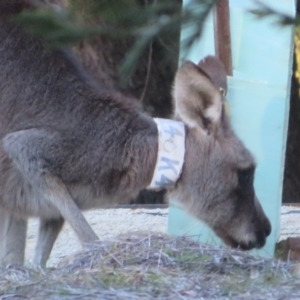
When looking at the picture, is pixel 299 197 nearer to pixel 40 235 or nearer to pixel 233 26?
pixel 233 26

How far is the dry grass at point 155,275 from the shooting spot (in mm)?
3756

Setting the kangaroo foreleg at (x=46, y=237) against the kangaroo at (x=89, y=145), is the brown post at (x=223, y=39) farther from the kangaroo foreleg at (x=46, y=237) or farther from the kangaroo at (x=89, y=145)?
the kangaroo foreleg at (x=46, y=237)

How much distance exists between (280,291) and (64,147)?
1.71 m

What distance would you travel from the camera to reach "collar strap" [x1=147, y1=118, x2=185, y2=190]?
16.9 ft

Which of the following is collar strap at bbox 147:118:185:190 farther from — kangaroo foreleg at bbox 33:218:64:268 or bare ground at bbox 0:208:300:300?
kangaroo foreleg at bbox 33:218:64:268

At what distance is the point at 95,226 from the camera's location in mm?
7031

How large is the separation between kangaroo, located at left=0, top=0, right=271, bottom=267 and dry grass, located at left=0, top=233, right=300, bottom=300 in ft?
1.91

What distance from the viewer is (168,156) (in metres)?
5.21

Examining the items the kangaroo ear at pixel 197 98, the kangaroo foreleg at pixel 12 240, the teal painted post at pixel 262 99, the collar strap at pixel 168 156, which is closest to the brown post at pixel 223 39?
the teal painted post at pixel 262 99

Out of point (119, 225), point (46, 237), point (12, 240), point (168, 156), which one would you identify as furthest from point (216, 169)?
point (119, 225)

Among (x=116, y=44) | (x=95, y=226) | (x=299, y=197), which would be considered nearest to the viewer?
(x=95, y=226)

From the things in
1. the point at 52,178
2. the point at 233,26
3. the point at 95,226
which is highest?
the point at 233,26

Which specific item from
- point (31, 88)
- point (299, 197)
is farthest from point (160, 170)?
point (299, 197)

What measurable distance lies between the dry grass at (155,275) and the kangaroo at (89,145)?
583 millimetres
